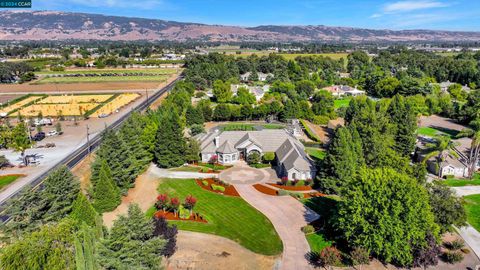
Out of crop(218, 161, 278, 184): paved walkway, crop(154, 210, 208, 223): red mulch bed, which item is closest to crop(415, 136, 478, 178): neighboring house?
crop(218, 161, 278, 184): paved walkway

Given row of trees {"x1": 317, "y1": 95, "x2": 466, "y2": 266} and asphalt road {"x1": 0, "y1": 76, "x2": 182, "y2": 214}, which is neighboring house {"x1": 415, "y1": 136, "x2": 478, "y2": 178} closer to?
row of trees {"x1": 317, "y1": 95, "x2": 466, "y2": 266}

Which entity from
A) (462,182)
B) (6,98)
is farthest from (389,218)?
(6,98)

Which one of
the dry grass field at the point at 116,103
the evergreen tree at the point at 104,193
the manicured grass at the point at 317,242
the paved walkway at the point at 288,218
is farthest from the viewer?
the dry grass field at the point at 116,103

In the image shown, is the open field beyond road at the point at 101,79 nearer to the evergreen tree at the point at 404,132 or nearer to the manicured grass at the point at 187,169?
the manicured grass at the point at 187,169

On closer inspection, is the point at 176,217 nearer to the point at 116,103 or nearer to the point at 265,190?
the point at 265,190

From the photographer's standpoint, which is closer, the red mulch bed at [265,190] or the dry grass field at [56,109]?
the red mulch bed at [265,190]

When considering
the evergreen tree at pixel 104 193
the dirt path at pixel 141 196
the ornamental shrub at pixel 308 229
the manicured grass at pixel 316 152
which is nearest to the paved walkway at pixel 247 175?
the dirt path at pixel 141 196

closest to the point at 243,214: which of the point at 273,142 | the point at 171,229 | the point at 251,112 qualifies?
the point at 171,229
